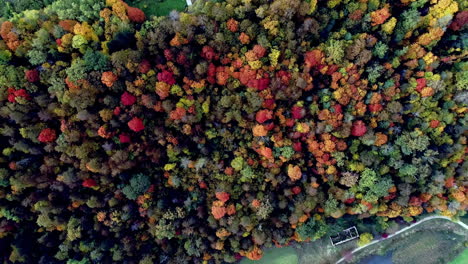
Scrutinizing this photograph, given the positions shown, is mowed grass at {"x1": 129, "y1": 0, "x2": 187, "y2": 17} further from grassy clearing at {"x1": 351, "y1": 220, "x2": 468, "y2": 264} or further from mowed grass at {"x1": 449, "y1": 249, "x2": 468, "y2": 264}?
mowed grass at {"x1": 449, "y1": 249, "x2": 468, "y2": 264}

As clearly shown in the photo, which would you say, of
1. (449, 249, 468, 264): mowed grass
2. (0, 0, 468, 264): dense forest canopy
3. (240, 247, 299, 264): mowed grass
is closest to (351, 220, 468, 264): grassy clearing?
(449, 249, 468, 264): mowed grass

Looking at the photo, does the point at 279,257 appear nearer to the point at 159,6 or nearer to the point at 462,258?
the point at 462,258

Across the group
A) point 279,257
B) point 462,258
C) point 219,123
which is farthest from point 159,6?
point 462,258

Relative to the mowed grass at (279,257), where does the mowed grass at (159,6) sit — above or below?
above

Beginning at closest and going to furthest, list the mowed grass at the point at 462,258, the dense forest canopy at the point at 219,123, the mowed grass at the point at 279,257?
the dense forest canopy at the point at 219,123
the mowed grass at the point at 279,257
the mowed grass at the point at 462,258

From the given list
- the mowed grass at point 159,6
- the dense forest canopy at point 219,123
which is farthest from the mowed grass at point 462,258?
the mowed grass at point 159,6

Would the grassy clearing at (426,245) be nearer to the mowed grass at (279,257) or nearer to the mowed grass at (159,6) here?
the mowed grass at (279,257)

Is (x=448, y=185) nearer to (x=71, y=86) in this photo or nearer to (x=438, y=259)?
(x=438, y=259)

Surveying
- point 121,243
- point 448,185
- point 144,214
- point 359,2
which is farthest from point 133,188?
point 448,185
